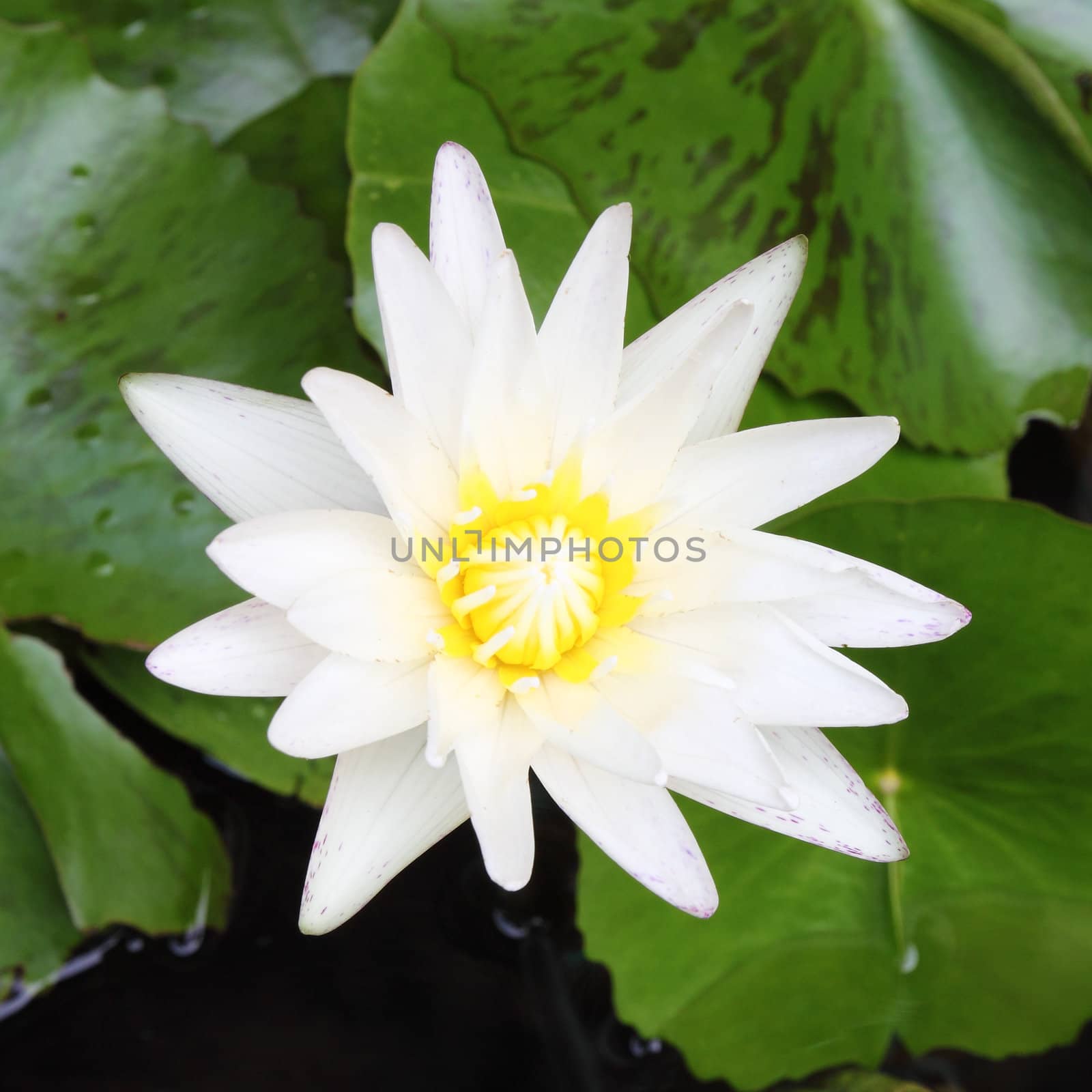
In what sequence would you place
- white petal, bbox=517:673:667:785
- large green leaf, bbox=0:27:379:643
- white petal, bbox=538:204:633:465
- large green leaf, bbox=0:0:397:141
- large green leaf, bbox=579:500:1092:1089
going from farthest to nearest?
large green leaf, bbox=0:0:397:141 → large green leaf, bbox=0:27:379:643 → large green leaf, bbox=579:500:1092:1089 → white petal, bbox=538:204:633:465 → white petal, bbox=517:673:667:785

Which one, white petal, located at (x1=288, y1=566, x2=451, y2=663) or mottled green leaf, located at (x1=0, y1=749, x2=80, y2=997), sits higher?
white petal, located at (x1=288, y1=566, x2=451, y2=663)

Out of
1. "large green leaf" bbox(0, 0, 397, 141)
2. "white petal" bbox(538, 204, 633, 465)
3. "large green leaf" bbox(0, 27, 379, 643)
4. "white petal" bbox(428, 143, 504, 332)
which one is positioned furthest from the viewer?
"large green leaf" bbox(0, 0, 397, 141)

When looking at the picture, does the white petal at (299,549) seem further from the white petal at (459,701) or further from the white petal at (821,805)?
the white petal at (821,805)

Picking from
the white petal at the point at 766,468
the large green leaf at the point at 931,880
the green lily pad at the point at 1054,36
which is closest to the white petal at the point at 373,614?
the white petal at the point at 766,468

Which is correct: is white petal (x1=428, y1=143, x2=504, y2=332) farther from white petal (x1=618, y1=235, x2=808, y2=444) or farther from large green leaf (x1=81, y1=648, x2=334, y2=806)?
large green leaf (x1=81, y1=648, x2=334, y2=806)

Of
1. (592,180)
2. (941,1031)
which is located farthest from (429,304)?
(941,1031)

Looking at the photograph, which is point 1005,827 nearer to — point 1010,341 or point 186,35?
point 1010,341

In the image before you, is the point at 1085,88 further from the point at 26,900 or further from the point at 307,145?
the point at 26,900

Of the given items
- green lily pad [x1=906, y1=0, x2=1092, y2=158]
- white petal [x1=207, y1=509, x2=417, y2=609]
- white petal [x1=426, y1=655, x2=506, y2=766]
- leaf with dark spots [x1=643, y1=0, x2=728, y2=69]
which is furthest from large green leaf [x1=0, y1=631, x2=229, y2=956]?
green lily pad [x1=906, y1=0, x2=1092, y2=158]
